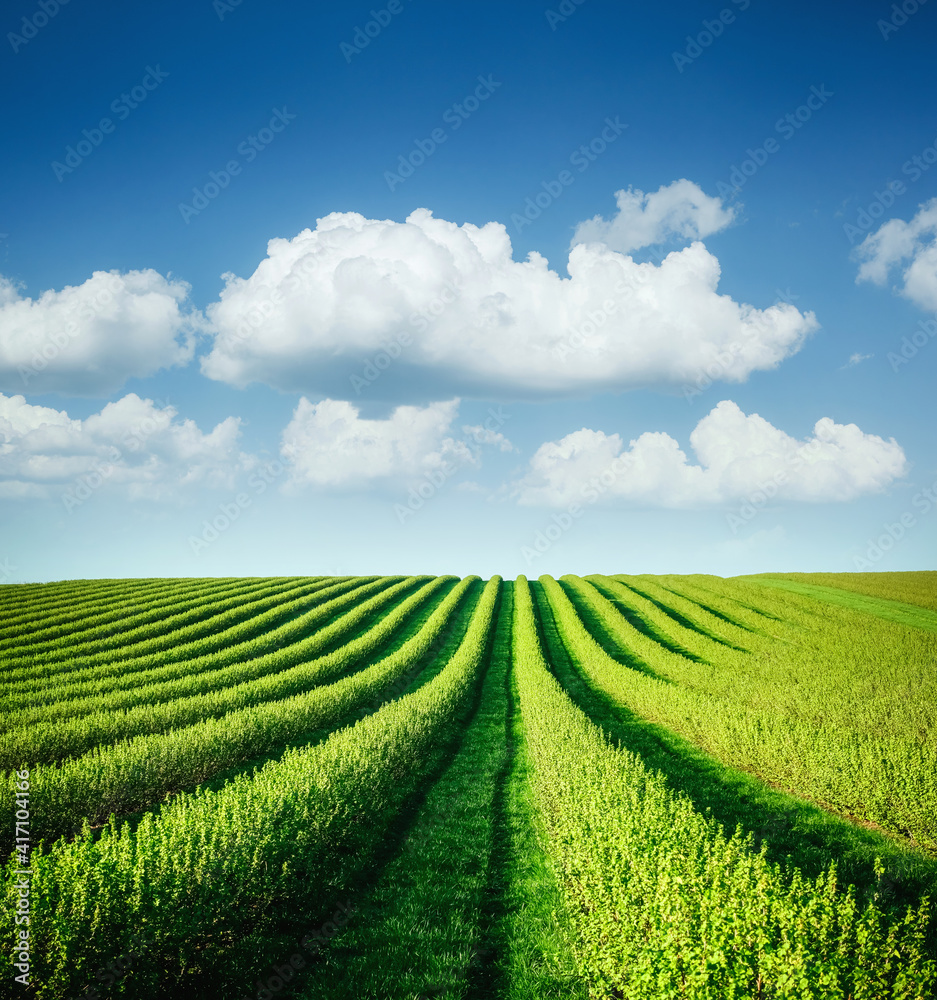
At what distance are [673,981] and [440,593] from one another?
49.6 m

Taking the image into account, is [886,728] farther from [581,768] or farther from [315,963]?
[315,963]

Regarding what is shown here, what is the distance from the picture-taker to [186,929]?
713 cm

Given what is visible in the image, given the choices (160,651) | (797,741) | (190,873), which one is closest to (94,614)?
(160,651)

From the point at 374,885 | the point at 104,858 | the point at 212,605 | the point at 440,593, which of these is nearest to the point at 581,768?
the point at 374,885

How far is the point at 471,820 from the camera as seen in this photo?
13.8 metres

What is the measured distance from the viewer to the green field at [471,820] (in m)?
6.36

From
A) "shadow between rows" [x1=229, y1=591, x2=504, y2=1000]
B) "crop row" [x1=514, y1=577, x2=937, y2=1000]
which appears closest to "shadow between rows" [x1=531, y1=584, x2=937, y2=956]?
"crop row" [x1=514, y1=577, x2=937, y2=1000]

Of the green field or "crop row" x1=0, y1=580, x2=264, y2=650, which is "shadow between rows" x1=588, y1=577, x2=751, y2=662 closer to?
the green field

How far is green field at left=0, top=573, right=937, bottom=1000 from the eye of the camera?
636cm

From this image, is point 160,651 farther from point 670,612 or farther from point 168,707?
point 670,612

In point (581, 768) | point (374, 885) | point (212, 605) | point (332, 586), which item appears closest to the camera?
point (374, 885)

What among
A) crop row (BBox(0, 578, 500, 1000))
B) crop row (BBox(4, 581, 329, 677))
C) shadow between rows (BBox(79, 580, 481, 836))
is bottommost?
shadow between rows (BBox(79, 580, 481, 836))

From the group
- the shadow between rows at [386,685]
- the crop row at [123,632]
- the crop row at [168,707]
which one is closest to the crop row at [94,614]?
the crop row at [123,632]

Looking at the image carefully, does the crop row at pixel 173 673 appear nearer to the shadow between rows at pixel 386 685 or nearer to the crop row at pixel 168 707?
the crop row at pixel 168 707
